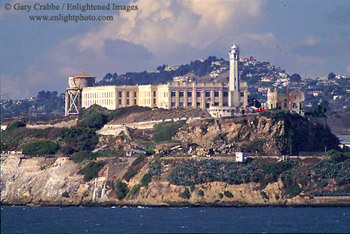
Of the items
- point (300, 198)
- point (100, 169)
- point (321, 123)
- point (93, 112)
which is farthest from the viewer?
point (93, 112)

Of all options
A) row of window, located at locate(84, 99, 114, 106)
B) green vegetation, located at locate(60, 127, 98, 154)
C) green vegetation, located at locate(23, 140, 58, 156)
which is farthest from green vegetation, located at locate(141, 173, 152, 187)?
row of window, located at locate(84, 99, 114, 106)

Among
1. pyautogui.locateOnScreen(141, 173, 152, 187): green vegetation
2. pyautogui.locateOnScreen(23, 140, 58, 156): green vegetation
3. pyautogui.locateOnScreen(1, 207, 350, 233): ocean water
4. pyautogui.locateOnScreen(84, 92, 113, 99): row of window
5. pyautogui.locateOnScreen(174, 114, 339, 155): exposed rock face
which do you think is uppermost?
pyautogui.locateOnScreen(84, 92, 113, 99): row of window

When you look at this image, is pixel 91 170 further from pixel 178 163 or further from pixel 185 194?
pixel 185 194

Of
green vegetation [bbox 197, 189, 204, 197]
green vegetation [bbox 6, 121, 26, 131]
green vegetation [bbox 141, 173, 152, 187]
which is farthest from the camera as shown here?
green vegetation [bbox 6, 121, 26, 131]

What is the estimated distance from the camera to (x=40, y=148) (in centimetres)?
15388

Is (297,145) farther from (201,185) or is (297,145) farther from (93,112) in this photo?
(93,112)

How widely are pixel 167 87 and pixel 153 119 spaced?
13277 mm

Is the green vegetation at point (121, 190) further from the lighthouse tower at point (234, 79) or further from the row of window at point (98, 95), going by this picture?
the row of window at point (98, 95)

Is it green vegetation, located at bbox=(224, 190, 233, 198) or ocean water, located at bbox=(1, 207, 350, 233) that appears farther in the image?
green vegetation, located at bbox=(224, 190, 233, 198)

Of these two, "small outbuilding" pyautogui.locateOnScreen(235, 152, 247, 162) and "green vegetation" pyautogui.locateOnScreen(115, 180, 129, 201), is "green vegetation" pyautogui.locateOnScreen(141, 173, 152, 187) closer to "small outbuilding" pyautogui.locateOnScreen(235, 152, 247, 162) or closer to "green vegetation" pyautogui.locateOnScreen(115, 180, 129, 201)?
"green vegetation" pyautogui.locateOnScreen(115, 180, 129, 201)

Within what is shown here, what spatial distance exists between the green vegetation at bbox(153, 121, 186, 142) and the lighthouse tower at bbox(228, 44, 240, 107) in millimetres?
15808

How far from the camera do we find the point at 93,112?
17138cm

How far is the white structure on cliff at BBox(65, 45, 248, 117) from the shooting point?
16738 cm

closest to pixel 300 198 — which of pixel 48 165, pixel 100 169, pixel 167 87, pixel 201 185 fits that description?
pixel 201 185
